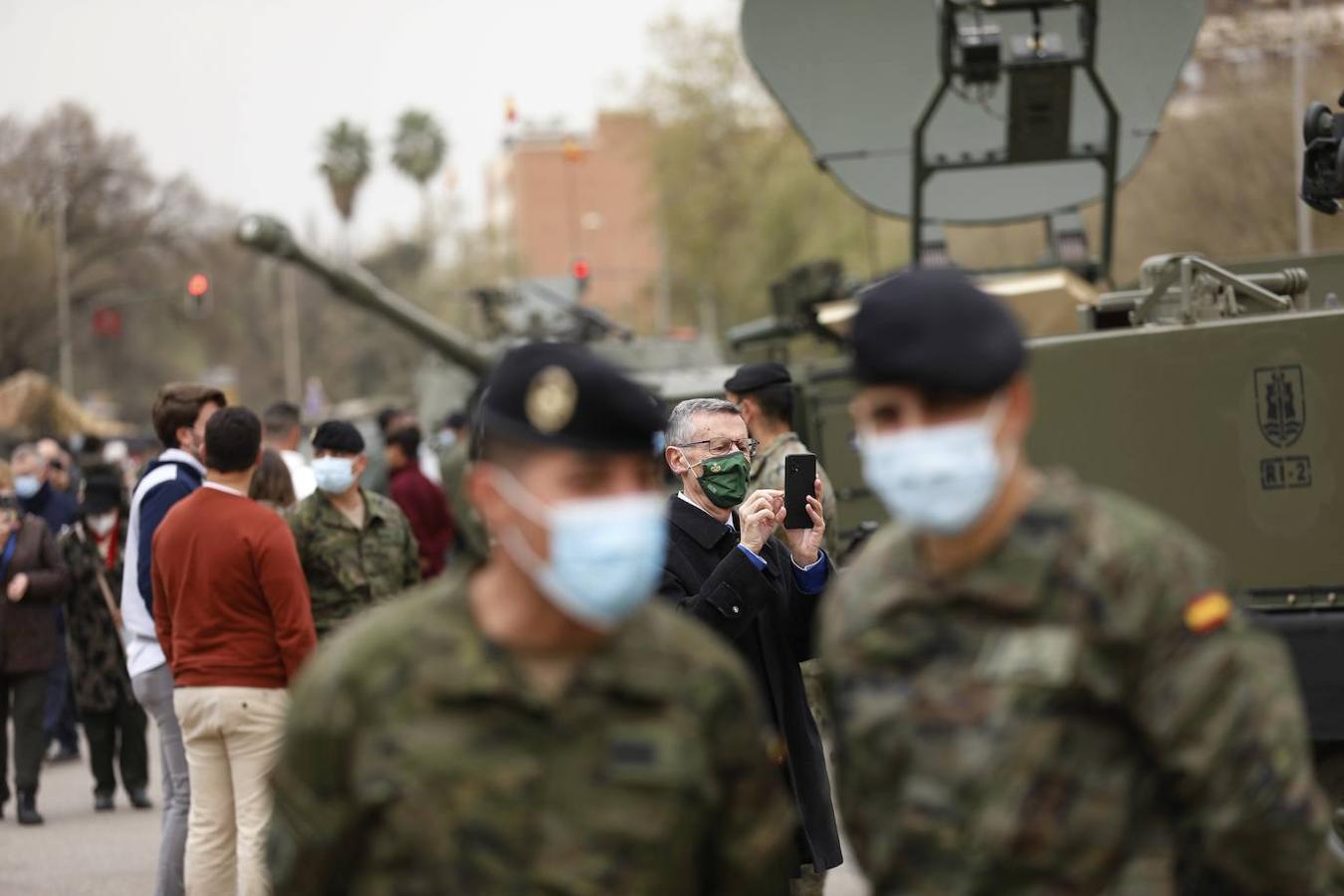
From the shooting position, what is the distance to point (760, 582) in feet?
19.0

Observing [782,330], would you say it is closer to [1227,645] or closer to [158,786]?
[158,786]

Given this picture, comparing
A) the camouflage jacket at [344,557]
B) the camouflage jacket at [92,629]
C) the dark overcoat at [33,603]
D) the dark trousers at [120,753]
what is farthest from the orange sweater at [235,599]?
the dark overcoat at [33,603]

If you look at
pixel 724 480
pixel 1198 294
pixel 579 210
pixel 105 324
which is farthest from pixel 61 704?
pixel 579 210

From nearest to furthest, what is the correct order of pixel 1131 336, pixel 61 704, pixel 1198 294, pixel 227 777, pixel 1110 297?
pixel 227 777, pixel 1131 336, pixel 1198 294, pixel 1110 297, pixel 61 704

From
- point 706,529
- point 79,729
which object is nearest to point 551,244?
point 79,729

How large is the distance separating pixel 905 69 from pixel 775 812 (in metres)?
11.8

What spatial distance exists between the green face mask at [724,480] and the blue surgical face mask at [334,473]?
8.35 ft

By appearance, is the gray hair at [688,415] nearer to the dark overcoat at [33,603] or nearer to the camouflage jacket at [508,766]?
the camouflage jacket at [508,766]

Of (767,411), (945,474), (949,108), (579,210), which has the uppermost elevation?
(949,108)

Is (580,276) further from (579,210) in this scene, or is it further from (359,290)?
(579,210)

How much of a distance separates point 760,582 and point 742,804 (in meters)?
2.59

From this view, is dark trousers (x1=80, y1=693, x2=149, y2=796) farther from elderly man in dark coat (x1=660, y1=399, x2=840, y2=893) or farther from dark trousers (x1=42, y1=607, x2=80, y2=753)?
elderly man in dark coat (x1=660, y1=399, x2=840, y2=893)

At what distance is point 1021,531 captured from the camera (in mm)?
3121

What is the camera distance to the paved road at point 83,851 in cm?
971
